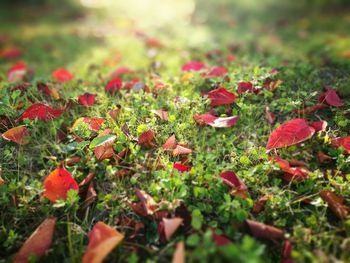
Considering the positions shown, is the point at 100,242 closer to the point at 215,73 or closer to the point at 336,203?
the point at 336,203

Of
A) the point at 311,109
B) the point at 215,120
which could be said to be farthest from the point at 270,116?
the point at 215,120

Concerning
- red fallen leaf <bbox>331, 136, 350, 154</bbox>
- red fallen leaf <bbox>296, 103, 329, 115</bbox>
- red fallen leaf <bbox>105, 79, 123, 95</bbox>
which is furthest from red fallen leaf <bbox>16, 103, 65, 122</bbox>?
red fallen leaf <bbox>331, 136, 350, 154</bbox>

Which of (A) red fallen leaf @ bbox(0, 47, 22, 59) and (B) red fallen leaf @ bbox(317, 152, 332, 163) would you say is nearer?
(B) red fallen leaf @ bbox(317, 152, 332, 163)

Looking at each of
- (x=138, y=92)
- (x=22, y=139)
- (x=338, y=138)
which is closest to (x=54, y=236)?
(x=22, y=139)

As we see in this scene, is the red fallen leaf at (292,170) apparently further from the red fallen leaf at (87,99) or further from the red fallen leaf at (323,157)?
the red fallen leaf at (87,99)

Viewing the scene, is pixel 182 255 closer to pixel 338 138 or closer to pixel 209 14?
pixel 338 138

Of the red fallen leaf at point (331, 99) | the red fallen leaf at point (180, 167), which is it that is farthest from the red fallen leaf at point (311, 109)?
the red fallen leaf at point (180, 167)

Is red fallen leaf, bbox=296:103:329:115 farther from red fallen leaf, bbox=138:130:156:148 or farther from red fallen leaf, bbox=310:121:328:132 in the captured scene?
red fallen leaf, bbox=138:130:156:148
